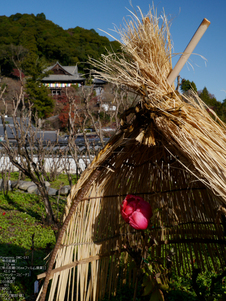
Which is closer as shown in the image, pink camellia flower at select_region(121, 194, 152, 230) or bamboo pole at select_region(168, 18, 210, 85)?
bamboo pole at select_region(168, 18, 210, 85)

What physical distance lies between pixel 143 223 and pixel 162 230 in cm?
60

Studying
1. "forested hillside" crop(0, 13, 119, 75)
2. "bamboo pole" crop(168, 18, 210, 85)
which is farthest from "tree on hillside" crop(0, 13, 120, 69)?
"bamboo pole" crop(168, 18, 210, 85)

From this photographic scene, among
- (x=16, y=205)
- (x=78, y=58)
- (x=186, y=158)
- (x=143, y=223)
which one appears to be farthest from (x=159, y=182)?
(x=78, y=58)

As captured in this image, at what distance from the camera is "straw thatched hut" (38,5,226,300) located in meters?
1.12

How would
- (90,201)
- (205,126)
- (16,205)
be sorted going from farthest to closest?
(16,205) → (90,201) → (205,126)

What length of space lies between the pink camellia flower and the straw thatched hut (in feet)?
0.55

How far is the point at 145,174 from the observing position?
5.95 feet

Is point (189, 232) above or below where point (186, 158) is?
below

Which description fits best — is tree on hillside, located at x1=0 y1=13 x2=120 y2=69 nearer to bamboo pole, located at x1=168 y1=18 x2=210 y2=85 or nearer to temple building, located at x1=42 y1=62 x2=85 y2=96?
temple building, located at x1=42 y1=62 x2=85 y2=96

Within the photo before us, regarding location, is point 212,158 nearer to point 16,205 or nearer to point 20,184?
point 16,205

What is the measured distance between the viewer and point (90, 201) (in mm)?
1579

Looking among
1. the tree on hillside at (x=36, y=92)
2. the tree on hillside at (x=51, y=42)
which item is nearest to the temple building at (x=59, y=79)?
the tree on hillside at (x=51, y=42)

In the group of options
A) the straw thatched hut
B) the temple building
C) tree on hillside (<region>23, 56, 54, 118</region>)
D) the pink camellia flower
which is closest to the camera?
the straw thatched hut

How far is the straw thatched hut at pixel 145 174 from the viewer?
3.66 ft
